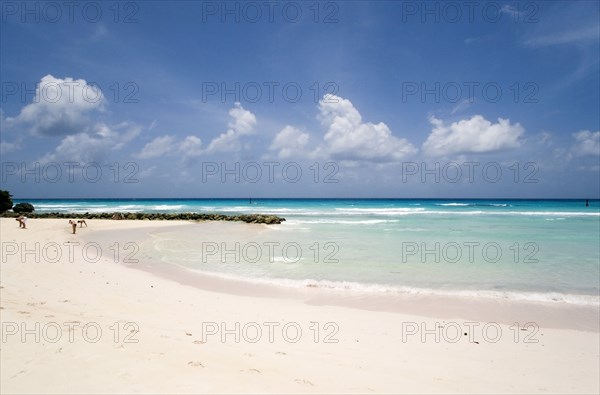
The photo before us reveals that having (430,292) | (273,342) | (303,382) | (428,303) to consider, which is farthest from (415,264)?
(303,382)

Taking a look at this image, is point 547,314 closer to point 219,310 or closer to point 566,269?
point 566,269

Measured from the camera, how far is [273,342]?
17.6 feet

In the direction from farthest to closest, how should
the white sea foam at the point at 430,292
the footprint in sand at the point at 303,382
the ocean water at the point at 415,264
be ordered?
1. the ocean water at the point at 415,264
2. the white sea foam at the point at 430,292
3. the footprint in sand at the point at 303,382

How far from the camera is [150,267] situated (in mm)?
11219

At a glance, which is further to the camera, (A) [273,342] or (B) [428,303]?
(B) [428,303]

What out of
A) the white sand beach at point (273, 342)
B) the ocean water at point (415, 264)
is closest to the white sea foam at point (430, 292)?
the ocean water at point (415, 264)

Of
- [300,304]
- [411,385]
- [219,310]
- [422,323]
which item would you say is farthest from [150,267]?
[411,385]

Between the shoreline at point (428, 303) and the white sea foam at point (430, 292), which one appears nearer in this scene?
the shoreline at point (428, 303)

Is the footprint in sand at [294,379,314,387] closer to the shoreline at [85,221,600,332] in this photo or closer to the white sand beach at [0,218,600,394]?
the white sand beach at [0,218,600,394]

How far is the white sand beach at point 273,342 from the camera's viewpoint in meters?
4.00

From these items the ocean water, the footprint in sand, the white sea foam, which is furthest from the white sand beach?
the ocean water

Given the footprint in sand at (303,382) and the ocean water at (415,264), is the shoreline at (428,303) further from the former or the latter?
the footprint in sand at (303,382)

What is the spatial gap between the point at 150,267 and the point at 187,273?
1.76 meters

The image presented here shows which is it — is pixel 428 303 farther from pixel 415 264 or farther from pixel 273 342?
pixel 273 342
